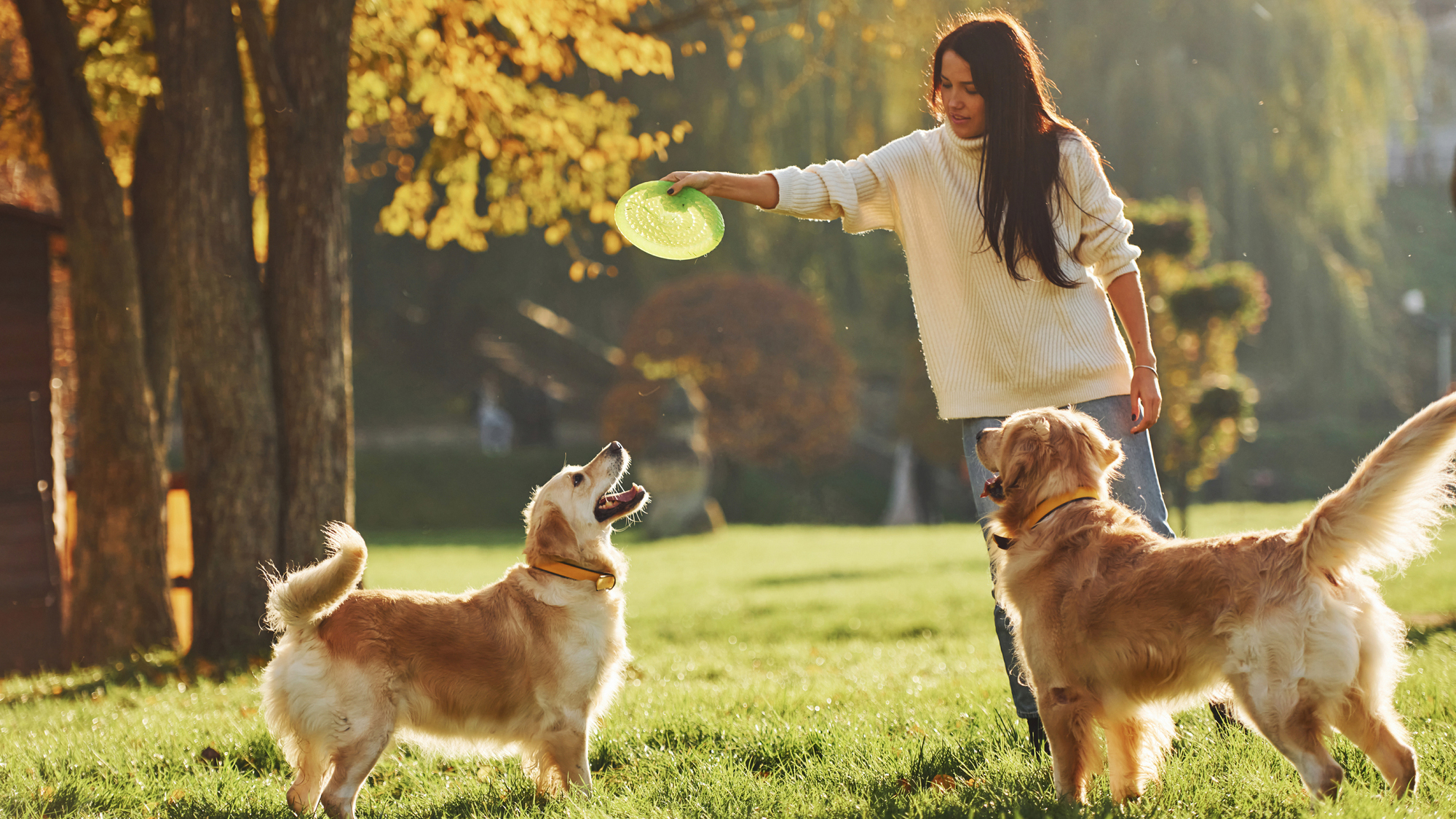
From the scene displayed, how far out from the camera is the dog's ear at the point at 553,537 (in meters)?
3.97

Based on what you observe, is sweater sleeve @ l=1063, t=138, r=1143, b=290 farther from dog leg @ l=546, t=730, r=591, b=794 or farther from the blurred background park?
dog leg @ l=546, t=730, r=591, b=794

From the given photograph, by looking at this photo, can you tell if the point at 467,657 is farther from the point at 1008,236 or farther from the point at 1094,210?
the point at 1094,210

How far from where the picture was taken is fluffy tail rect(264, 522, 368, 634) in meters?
3.56

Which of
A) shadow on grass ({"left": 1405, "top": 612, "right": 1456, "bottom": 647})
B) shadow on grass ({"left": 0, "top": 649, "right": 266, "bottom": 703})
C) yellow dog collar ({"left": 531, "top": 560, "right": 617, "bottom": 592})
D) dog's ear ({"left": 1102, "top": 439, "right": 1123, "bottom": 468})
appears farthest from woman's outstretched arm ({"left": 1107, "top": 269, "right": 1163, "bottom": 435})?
shadow on grass ({"left": 0, "top": 649, "right": 266, "bottom": 703})

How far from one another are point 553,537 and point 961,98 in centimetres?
210

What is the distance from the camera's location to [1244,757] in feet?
11.6

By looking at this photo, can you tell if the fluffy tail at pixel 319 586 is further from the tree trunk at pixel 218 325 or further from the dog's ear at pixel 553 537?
the tree trunk at pixel 218 325

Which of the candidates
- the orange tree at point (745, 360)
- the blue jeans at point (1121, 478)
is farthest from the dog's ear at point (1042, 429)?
the orange tree at point (745, 360)

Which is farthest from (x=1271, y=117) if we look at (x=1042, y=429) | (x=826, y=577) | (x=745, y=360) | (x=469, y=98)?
(x=1042, y=429)

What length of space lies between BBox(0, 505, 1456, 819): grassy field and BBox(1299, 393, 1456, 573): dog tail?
66 centimetres

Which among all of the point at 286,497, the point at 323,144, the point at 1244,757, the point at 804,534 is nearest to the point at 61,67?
the point at 323,144

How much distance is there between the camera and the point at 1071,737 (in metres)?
3.19

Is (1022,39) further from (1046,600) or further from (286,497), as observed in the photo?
(286,497)

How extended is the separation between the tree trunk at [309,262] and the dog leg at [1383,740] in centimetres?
558
